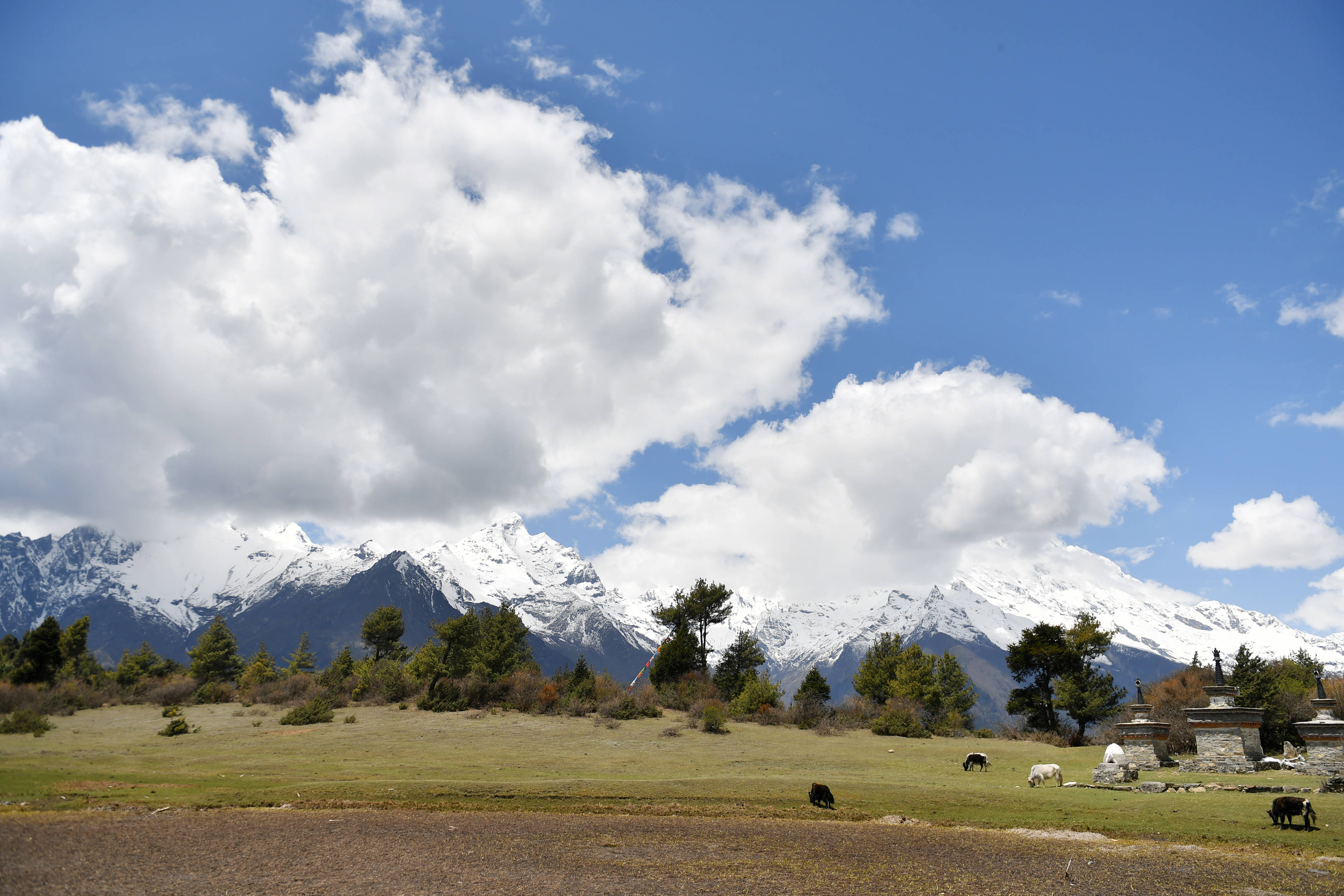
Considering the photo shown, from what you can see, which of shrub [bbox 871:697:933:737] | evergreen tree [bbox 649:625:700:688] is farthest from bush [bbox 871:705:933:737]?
evergreen tree [bbox 649:625:700:688]

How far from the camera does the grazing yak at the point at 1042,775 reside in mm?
28172

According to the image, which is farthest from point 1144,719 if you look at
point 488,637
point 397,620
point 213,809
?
point 397,620

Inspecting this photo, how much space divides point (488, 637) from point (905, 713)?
3821cm

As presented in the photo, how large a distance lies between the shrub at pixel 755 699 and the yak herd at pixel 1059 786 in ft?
75.9

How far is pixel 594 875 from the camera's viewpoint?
14742 mm

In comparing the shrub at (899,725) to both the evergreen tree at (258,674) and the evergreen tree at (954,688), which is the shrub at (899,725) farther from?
the evergreen tree at (258,674)

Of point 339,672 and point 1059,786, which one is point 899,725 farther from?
point 339,672

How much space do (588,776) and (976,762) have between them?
20260mm

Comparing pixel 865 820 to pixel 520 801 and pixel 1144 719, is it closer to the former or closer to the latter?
pixel 520 801

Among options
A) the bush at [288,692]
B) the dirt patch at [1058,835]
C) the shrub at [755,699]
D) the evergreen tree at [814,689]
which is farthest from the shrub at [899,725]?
the bush at [288,692]

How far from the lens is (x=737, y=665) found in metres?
78.8

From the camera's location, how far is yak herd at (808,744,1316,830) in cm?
1773

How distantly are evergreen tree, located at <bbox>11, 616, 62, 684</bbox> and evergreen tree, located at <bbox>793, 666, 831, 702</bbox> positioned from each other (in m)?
69.1

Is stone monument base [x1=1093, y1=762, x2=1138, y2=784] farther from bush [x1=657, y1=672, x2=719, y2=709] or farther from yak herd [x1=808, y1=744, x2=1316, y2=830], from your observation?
bush [x1=657, y1=672, x2=719, y2=709]
